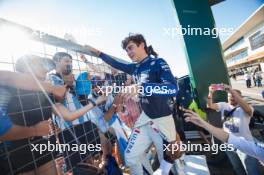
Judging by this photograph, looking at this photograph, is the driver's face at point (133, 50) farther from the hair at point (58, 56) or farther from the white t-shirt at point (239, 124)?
the white t-shirt at point (239, 124)

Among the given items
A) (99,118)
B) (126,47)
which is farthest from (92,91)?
(126,47)

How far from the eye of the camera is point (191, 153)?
17.0 ft

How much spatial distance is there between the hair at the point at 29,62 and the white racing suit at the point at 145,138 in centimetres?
129

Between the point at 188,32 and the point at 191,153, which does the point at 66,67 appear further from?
the point at 191,153

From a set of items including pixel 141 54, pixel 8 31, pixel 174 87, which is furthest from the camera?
pixel 141 54

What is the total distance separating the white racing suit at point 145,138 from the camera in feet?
8.43

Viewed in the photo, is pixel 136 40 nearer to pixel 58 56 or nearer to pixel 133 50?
pixel 133 50

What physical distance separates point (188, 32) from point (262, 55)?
34279mm

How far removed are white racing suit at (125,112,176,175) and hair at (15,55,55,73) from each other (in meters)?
1.29

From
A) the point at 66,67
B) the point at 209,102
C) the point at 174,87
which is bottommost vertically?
the point at 209,102

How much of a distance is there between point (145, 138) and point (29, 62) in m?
1.57
